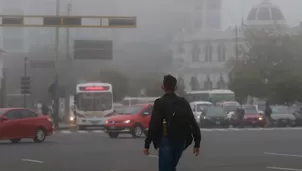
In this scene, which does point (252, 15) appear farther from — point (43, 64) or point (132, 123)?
point (132, 123)

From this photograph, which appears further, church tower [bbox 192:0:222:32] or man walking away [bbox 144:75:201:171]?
church tower [bbox 192:0:222:32]

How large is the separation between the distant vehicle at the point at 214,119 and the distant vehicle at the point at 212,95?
1635 centimetres

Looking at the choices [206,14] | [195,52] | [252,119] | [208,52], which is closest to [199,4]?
[206,14]

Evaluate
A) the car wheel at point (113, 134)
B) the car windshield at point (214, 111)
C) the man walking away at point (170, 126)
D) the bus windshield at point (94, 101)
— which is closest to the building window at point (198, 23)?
the car windshield at point (214, 111)

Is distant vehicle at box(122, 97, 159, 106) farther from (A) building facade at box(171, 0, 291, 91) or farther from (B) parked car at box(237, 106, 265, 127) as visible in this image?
(B) parked car at box(237, 106, 265, 127)

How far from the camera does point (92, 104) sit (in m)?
44.9

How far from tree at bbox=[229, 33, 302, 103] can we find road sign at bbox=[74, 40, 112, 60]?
27.4 meters

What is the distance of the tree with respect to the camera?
220 feet

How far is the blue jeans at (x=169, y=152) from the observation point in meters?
10.2

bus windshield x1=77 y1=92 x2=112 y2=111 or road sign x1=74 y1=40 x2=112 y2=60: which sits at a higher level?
road sign x1=74 y1=40 x2=112 y2=60

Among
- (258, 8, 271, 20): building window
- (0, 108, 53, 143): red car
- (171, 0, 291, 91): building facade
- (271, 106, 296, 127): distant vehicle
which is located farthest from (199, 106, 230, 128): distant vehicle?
(258, 8, 271, 20): building window

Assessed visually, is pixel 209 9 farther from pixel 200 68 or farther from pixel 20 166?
pixel 20 166

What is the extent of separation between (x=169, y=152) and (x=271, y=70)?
6042 cm

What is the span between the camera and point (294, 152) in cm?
2272
